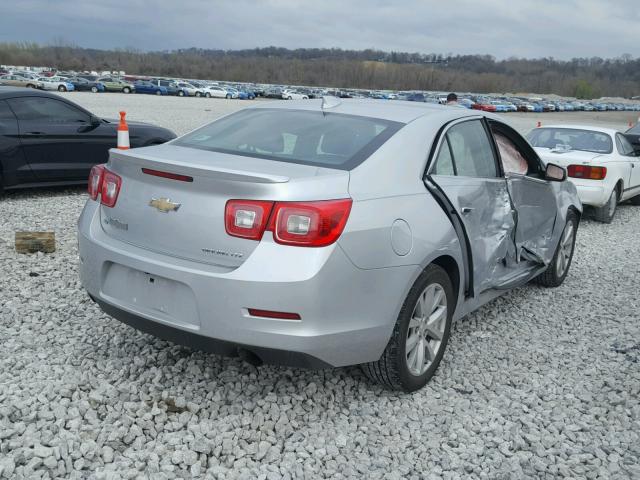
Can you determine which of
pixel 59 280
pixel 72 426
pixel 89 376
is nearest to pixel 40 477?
pixel 72 426

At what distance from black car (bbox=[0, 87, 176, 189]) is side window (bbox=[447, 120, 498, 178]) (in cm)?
616

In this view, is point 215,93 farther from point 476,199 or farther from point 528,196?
point 476,199

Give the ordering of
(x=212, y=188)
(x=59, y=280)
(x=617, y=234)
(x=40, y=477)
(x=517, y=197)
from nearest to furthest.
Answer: (x=40, y=477), (x=212, y=188), (x=517, y=197), (x=59, y=280), (x=617, y=234)

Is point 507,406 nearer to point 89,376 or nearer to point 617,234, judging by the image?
point 89,376

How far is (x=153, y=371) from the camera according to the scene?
376 cm

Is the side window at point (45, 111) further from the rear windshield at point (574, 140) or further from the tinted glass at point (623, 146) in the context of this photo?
the tinted glass at point (623, 146)

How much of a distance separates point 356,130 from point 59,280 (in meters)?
2.95

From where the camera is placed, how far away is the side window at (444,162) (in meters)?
3.84

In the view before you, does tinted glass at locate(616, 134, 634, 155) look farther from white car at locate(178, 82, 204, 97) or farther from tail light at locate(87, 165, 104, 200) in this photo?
white car at locate(178, 82, 204, 97)

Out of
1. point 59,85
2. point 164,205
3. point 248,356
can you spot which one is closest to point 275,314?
point 248,356

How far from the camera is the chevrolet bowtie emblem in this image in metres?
3.15

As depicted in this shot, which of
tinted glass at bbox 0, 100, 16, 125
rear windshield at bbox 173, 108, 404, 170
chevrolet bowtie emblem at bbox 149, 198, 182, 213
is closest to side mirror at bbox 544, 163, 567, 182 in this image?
rear windshield at bbox 173, 108, 404, 170

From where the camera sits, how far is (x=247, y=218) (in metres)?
2.97

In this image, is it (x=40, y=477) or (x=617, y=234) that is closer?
(x=40, y=477)
